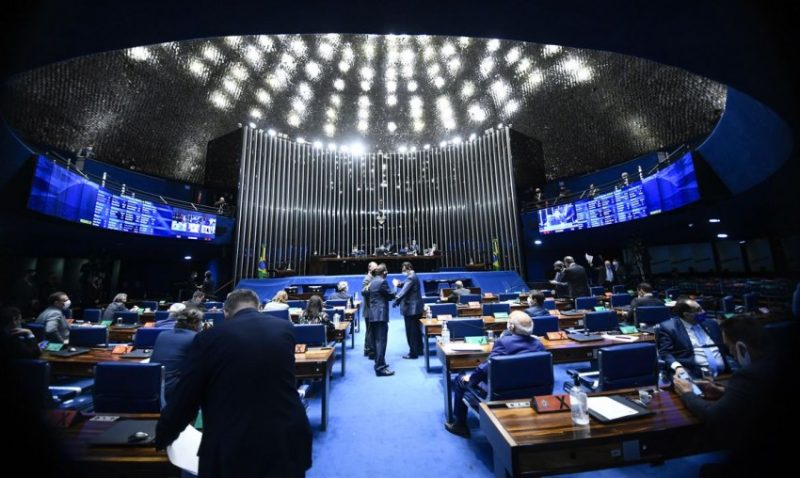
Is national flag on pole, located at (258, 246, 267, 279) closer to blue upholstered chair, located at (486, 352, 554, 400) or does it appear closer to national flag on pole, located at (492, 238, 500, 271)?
national flag on pole, located at (492, 238, 500, 271)

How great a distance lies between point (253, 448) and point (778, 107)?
6054 millimetres

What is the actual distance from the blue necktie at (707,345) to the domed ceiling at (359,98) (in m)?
10.4

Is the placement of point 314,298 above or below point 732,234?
below

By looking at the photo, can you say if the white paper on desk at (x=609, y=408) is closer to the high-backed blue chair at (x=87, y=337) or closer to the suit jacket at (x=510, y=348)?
the suit jacket at (x=510, y=348)

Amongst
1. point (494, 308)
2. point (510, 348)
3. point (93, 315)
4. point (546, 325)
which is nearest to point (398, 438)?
point (510, 348)

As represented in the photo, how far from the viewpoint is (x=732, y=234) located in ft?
31.5

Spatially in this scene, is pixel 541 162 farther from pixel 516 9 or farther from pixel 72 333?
pixel 72 333

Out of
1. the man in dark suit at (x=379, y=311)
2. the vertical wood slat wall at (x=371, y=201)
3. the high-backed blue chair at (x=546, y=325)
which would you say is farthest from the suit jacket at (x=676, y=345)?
the vertical wood slat wall at (x=371, y=201)

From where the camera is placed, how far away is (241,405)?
115 centimetres

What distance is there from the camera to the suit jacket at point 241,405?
1119mm

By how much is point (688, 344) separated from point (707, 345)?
0.31 metres

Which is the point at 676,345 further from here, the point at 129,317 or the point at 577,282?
the point at 129,317

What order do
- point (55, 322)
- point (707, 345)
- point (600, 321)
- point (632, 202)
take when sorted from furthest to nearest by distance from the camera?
point (632, 202)
point (55, 322)
point (600, 321)
point (707, 345)

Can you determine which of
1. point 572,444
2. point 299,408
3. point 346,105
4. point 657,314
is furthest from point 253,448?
point 346,105
